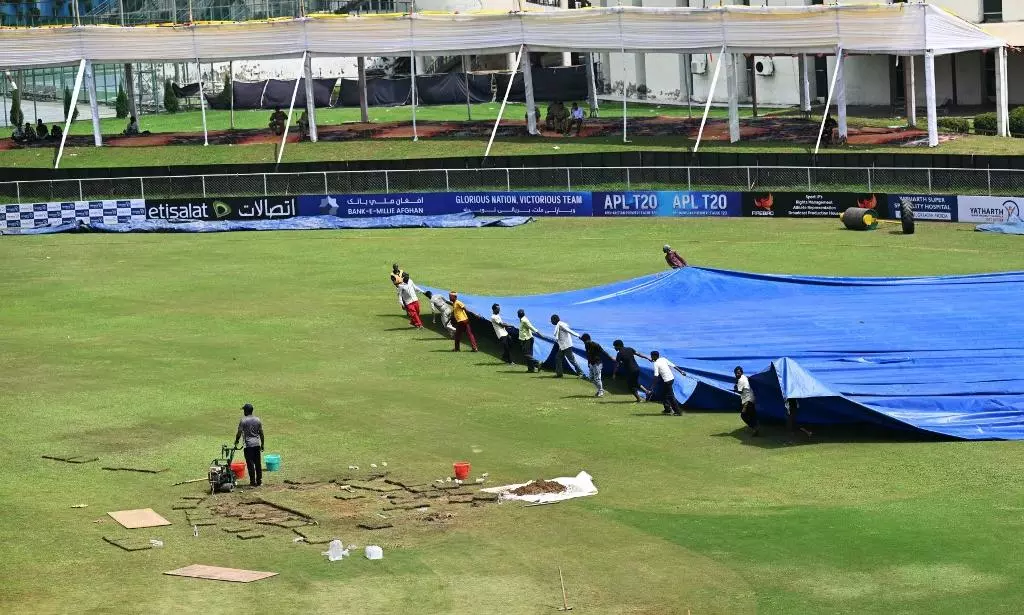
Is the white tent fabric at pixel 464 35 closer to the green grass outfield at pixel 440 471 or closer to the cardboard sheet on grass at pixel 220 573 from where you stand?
the green grass outfield at pixel 440 471

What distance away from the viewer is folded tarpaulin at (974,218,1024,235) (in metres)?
48.2

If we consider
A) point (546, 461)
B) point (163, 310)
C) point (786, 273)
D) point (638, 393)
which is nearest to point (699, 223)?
point (786, 273)

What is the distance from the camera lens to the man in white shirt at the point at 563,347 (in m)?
31.4

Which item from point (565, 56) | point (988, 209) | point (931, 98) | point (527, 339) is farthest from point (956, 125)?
point (527, 339)

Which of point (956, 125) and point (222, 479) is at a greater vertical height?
point (956, 125)

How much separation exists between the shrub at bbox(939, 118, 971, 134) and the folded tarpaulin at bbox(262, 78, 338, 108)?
1417 inches

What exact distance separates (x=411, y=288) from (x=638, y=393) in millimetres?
9477

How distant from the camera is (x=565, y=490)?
22.9 metres

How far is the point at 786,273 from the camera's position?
43250 mm

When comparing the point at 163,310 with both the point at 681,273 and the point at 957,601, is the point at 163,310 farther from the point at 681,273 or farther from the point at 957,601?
the point at 957,601

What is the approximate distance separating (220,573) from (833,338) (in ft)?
52.3

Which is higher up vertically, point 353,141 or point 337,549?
point 353,141

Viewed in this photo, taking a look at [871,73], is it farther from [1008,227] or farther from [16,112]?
[16,112]

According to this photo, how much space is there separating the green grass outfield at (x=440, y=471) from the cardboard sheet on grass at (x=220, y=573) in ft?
0.73
